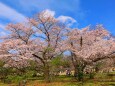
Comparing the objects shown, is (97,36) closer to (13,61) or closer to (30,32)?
(30,32)

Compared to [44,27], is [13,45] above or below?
below

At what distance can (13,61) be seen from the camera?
47062mm

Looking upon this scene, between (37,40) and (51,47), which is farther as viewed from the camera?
(37,40)

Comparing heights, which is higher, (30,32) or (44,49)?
(30,32)

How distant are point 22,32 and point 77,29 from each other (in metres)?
10.6

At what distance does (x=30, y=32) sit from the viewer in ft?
157

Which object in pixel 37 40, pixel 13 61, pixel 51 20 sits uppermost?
pixel 51 20

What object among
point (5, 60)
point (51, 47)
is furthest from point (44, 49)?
point (5, 60)

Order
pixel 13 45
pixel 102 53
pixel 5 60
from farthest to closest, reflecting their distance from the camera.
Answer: pixel 5 60 < pixel 13 45 < pixel 102 53

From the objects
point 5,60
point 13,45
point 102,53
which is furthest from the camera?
point 5,60

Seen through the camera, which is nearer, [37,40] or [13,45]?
[13,45]

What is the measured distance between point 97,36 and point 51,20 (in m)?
9.19

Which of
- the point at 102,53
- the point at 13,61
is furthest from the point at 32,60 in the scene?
the point at 102,53

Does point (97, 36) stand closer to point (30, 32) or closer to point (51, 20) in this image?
point (51, 20)
